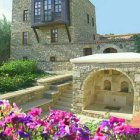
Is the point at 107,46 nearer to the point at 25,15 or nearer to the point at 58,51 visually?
the point at 58,51

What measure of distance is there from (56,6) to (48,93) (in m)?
13.2

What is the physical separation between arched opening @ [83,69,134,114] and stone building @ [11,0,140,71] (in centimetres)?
825

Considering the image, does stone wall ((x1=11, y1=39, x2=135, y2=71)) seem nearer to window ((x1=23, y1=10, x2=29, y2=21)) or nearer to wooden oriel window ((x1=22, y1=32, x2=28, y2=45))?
wooden oriel window ((x1=22, y1=32, x2=28, y2=45))

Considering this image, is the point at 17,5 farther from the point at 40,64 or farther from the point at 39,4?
the point at 40,64

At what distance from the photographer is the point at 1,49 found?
2734 centimetres

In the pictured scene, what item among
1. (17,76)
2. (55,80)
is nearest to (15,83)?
(17,76)

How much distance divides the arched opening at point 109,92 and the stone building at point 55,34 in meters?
8.25

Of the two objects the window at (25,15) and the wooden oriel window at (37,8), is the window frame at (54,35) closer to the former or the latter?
the wooden oriel window at (37,8)

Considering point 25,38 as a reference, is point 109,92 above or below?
below

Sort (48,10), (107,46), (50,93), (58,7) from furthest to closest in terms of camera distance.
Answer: (48,10) → (58,7) → (107,46) → (50,93)

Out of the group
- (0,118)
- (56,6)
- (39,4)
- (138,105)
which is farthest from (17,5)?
(0,118)

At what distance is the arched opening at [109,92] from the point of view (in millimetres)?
11828

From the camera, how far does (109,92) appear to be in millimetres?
12508

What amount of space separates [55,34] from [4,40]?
22.1ft
